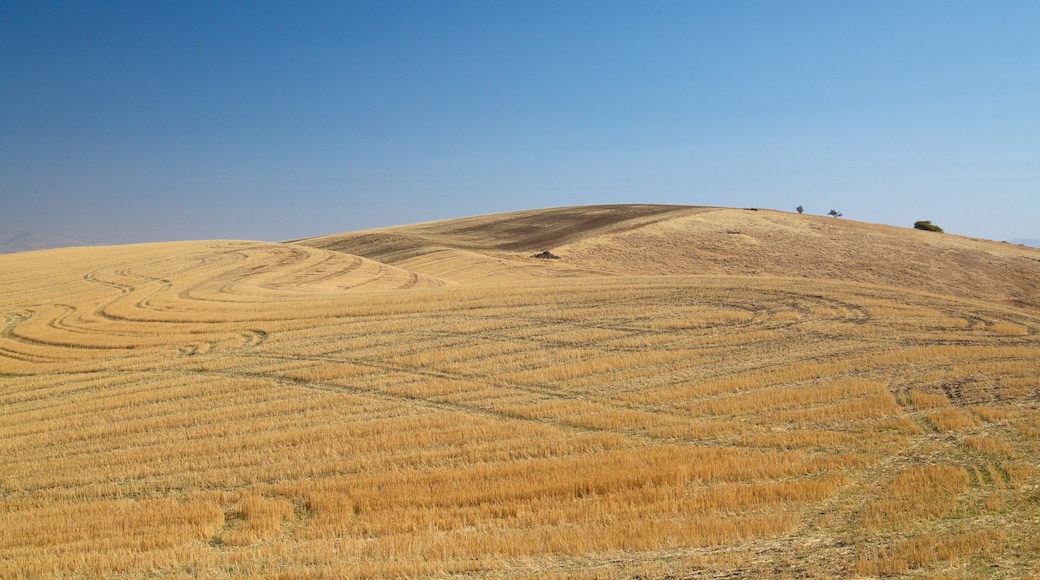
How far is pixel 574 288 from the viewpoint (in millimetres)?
28109

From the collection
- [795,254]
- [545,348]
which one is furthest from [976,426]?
[795,254]

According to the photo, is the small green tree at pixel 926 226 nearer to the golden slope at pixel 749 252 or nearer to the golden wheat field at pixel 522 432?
the golden slope at pixel 749 252

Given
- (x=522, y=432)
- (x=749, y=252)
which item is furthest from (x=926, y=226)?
(x=522, y=432)

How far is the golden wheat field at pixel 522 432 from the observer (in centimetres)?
955

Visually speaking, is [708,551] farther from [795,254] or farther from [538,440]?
[795,254]

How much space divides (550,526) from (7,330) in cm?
2304

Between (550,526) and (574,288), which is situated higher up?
(574,288)

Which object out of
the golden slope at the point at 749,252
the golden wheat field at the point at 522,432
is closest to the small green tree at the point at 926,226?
the golden slope at the point at 749,252

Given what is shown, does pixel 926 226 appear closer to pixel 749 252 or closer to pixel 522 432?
pixel 749 252

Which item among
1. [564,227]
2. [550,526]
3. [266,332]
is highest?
[564,227]

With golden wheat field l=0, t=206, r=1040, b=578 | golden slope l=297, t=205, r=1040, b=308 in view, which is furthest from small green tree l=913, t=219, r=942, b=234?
golden wheat field l=0, t=206, r=1040, b=578

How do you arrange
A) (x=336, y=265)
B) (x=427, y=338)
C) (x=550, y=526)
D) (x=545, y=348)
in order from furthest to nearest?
(x=336, y=265), (x=427, y=338), (x=545, y=348), (x=550, y=526)

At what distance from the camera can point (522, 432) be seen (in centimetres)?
1438

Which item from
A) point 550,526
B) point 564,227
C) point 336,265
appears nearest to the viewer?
point 550,526
